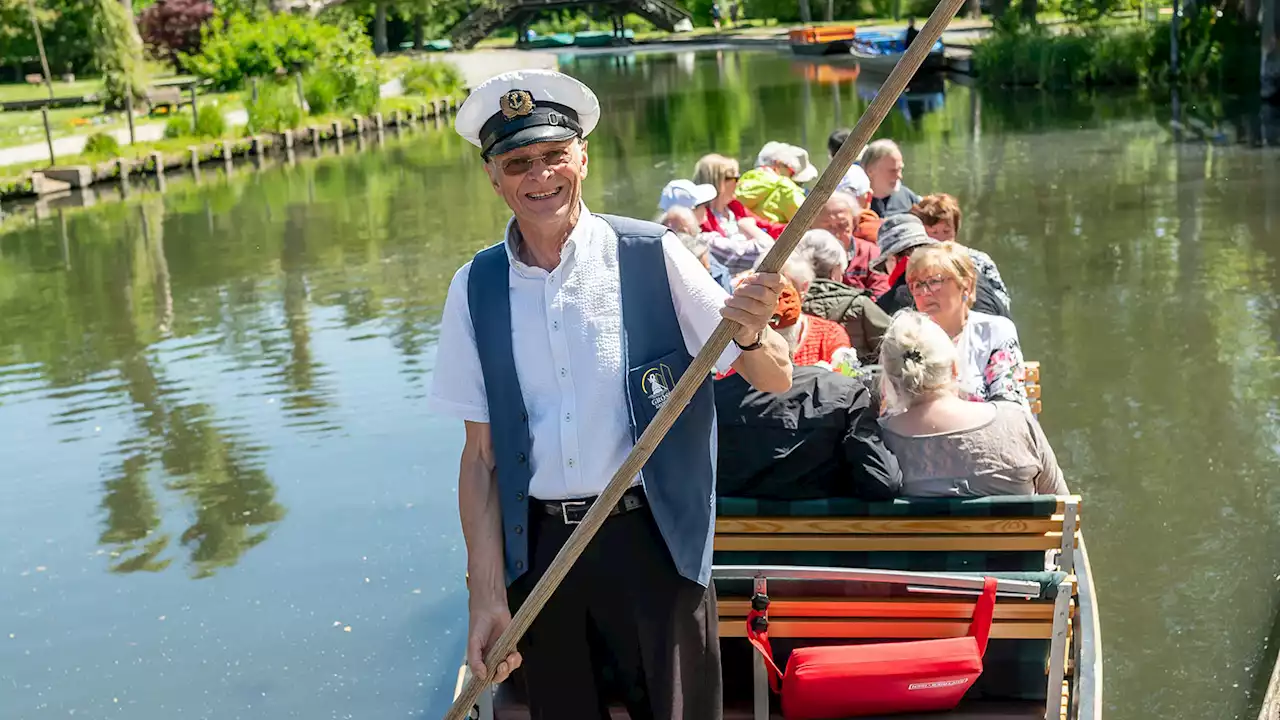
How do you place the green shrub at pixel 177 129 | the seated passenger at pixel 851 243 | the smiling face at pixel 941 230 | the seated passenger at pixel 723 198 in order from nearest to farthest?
1. the smiling face at pixel 941 230
2. the seated passenger at pixel 851 243
3. the seated passenger at pixel 723 198
4. the green shrub at pixel 177 129

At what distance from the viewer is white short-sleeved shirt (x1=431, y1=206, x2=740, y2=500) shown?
2934 mm

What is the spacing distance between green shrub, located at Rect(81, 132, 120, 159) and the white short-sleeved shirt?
2504cm

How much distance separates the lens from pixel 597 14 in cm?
8256

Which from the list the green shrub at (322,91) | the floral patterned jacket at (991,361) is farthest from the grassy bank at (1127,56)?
the floral patterned jacket at (991,361)

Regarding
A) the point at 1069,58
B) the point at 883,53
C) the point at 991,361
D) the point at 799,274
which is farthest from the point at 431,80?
the point at 991,361

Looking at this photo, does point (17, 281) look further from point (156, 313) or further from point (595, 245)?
point (595, 245)

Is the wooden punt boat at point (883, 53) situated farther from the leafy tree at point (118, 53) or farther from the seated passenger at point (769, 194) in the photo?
the seated passenger at point (769, 194)

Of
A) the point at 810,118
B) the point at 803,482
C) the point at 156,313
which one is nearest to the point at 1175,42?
the point at 810,118

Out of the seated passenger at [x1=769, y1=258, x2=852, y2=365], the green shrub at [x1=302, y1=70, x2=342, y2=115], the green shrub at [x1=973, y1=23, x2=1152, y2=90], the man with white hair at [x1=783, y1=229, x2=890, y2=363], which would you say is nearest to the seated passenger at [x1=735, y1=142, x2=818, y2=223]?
the man with white hair at [x1=783, y1=229, x2=890, y2=363]

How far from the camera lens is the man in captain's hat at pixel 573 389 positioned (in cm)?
293

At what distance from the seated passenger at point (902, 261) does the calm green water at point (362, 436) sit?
1.15 meters

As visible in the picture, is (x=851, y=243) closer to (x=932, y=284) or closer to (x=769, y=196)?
(x=769, y=196)

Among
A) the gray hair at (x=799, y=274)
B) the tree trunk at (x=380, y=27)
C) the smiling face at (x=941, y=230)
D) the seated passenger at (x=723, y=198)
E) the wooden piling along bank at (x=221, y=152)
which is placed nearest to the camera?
the gray hair at (x=799, y=274)

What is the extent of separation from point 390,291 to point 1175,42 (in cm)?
2263
